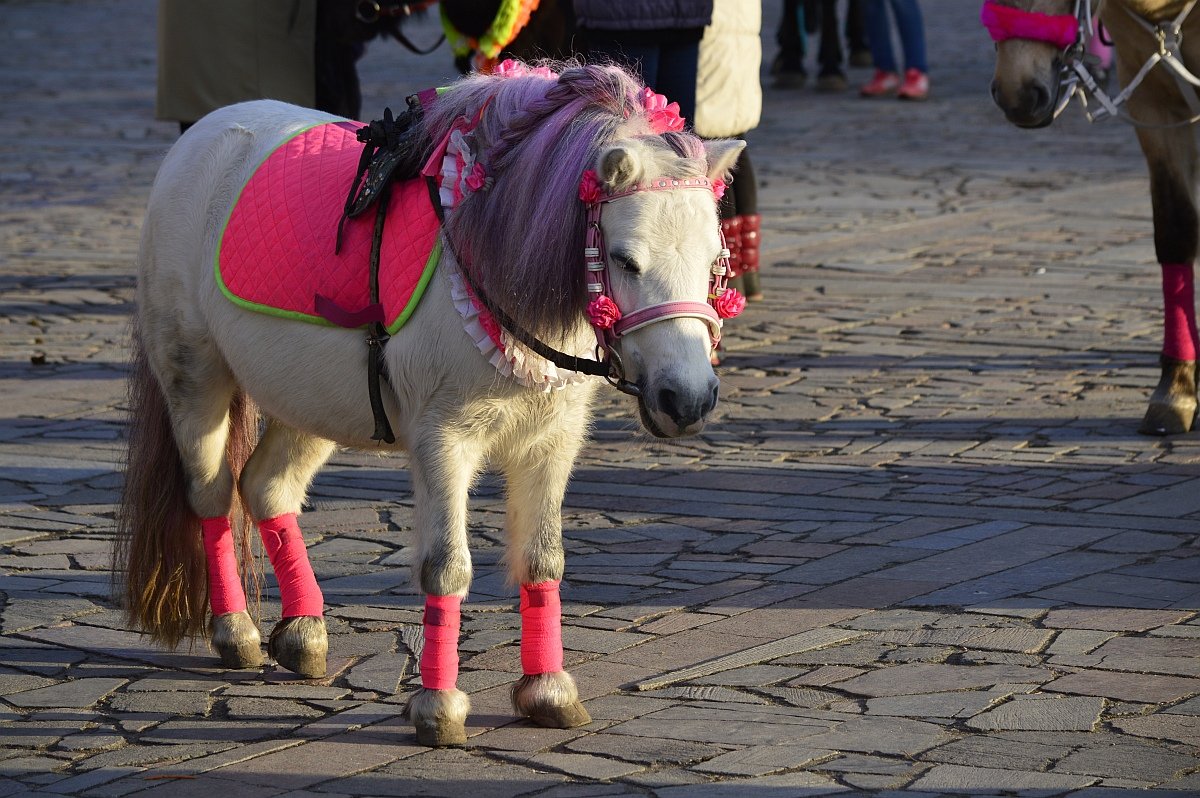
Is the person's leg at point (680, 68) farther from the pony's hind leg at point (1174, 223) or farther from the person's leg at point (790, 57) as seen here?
the person's leg at point (790, 57)

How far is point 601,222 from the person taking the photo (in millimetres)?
3613

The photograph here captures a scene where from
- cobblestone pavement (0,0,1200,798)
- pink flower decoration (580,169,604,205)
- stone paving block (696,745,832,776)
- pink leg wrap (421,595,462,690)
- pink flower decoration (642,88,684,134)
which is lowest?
cobblestone pavement (0,0,1200,798)

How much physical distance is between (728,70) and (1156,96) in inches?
79.0

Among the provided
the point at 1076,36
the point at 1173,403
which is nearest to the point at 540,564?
the point at 1076,36

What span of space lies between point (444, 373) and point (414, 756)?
0.85 m

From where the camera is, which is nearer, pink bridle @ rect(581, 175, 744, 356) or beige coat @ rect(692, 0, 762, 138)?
pink bridle @ rect(581, 175, 744, 356)

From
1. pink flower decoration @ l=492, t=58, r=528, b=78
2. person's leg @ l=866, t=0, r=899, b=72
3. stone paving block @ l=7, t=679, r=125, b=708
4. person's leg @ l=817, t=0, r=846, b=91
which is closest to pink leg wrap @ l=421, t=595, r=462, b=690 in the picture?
stone paving block @ l=7, t=679, r=125, b=708

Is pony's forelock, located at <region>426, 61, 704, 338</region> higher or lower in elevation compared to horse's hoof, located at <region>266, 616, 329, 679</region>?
higher

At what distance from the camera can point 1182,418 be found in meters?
6.82

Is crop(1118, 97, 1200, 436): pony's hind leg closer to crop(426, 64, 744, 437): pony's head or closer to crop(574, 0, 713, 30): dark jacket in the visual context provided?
crop(574, 0, 713, 30): dark jacket

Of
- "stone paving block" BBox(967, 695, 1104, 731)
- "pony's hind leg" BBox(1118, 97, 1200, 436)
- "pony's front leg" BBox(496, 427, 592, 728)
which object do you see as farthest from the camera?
"pony's hind leg" BBox(1118, 97, 1200, 436)

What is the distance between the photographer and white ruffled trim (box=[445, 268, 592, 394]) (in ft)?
12.5

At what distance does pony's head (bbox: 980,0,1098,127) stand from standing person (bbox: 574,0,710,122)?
5.05 ft

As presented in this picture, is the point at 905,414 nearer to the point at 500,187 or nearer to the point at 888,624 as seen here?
the point at 888,624
